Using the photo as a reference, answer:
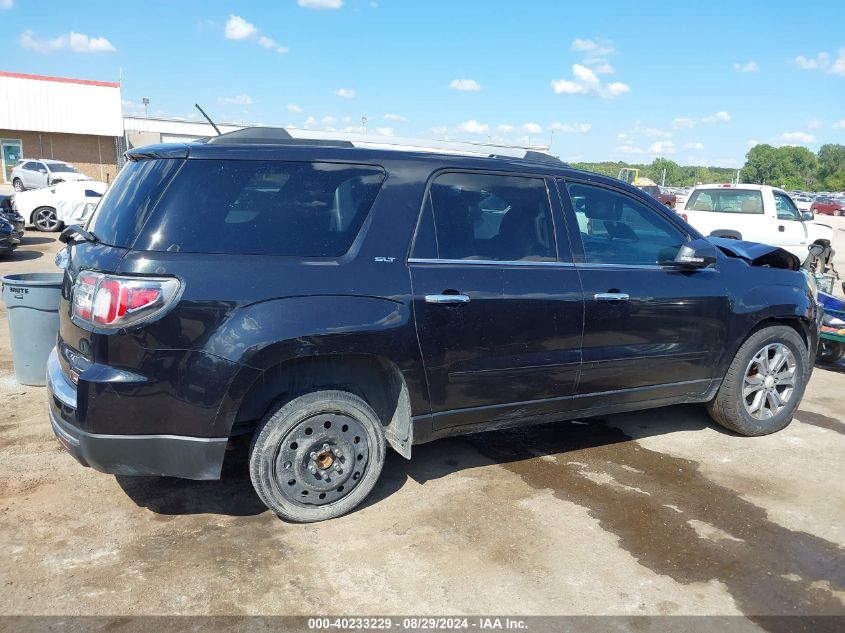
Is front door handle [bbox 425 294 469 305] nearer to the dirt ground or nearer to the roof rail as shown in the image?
the roof rail

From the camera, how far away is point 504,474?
4.32 m

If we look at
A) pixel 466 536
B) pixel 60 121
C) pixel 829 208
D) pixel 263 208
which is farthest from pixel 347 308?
pixel 829 208

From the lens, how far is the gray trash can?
543 centimetres

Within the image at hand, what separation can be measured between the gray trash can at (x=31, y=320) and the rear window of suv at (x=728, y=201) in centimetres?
1187

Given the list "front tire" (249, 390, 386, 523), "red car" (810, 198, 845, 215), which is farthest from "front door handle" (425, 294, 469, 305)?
"red car" (810, 198, 845, 215)

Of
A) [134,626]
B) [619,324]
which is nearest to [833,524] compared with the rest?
[619,324]

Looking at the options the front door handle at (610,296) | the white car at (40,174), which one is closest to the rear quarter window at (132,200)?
the front door handle at (610,296)

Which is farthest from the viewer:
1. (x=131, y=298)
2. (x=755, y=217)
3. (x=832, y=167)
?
(x=832, y=167)

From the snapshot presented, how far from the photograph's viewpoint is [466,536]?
3.54m

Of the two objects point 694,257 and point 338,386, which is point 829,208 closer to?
point 694,257

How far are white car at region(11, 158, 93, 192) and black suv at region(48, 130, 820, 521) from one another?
83.8 ft

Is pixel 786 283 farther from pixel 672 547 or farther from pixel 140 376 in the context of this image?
pixel 140 376

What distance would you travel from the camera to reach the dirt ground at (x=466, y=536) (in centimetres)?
300

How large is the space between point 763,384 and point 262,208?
12.4ft
